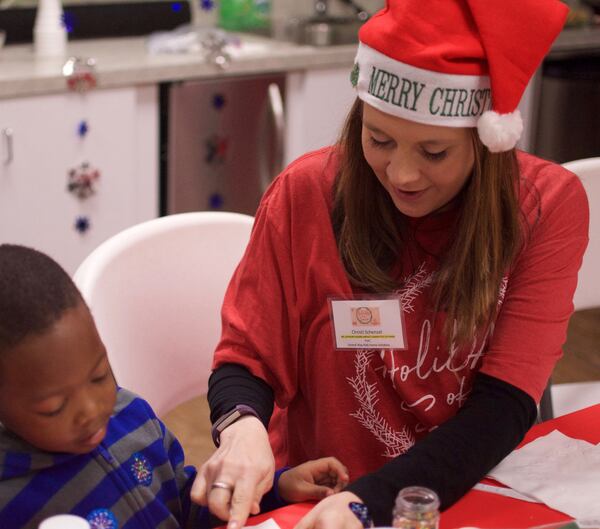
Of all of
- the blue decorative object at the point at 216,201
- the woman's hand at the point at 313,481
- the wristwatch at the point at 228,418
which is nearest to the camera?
the woman's hand at the point at 313,481

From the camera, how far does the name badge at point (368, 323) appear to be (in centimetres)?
148

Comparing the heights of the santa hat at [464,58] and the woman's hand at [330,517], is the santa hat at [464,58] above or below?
above

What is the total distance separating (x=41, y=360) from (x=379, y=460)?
677 mm

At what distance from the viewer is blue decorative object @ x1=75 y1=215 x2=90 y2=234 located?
3125 mm

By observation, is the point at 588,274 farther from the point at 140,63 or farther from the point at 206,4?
the point at 206,4

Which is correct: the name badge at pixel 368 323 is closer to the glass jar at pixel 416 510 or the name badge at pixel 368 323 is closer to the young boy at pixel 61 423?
the young boy at pixel 61 423

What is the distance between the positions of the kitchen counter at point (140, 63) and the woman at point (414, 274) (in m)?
1.52

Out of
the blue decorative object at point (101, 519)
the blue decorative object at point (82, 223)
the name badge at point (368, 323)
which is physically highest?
the name badge at point (368, 323)

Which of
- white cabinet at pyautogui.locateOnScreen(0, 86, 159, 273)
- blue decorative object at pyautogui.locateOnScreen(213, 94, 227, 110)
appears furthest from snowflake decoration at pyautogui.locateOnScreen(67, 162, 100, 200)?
blue decorative object at pyautogui.locateOnScreen(213, 94, 227, 110)

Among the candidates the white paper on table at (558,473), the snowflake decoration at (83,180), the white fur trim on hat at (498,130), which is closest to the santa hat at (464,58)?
the white fur trim on hat at (498,130)

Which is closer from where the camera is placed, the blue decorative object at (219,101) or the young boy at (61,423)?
the young boy at (61,423)

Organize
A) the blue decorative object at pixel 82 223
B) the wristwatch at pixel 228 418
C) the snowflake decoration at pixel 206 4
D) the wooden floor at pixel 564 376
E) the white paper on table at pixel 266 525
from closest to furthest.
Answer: the white paper on table at pixel 266 525 < the wristwatch at pixel 228 418 < the wooden floor at pixel 564 376 < the blue decorative object at pixel 82 223 < the snowflake decoration at pixel 206 4

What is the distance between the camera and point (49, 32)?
3156 mm

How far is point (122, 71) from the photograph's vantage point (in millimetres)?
3002
